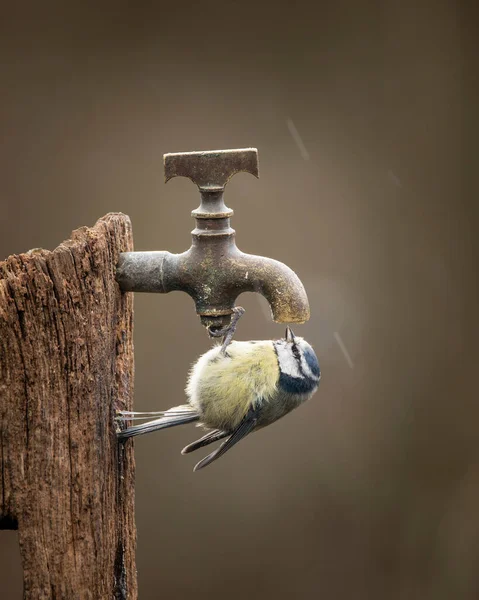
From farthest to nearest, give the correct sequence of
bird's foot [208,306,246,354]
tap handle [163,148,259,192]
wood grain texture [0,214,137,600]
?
1. bird's foot [208,306,246,354]
2. tap handle [163,148,259,192]
3. wood grain texture [0,214,137,600]

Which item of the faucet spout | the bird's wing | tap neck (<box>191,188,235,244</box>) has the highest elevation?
tap neck (<box>191,188,235,244</box>)

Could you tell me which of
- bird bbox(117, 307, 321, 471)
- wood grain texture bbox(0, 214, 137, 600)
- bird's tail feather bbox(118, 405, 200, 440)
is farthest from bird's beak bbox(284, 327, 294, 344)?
wood grain texture bbox(0, 214, 137, 600)

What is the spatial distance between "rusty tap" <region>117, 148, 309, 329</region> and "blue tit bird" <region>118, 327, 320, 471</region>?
224 millimetres

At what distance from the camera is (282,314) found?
1.38 m

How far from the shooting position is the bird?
5.23ft

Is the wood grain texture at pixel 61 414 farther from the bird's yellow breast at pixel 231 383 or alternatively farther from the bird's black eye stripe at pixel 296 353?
the bird's black eye stripe at pixel 296 353

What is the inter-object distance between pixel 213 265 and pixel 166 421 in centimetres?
36

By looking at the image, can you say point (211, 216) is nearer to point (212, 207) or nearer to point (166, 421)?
point (212, 207)

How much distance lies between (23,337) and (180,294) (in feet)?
5.22

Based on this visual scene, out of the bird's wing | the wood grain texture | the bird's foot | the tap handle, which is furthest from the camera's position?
the bird's wing

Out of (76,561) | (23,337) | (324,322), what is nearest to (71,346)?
(23,337)

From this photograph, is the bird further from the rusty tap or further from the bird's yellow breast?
the rusty tap

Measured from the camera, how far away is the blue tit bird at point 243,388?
5.23 feet

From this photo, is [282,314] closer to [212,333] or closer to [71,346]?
[212,333]
